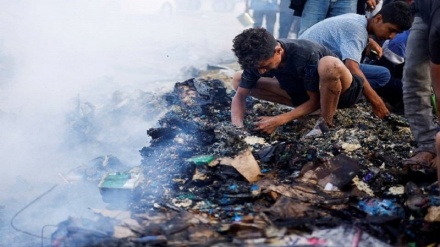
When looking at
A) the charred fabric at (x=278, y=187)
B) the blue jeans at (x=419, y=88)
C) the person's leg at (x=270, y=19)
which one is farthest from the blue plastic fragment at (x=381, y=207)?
the person's leg at (x=270, y=19)

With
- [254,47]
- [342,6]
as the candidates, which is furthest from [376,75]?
[254,47]

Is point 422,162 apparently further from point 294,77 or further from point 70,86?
point 70,86

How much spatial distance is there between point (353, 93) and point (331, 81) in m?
0.43

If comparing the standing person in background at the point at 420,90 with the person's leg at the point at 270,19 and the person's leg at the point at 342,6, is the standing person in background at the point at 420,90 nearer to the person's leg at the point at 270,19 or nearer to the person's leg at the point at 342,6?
the person's leg at the point at 342,6

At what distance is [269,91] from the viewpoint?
471cm

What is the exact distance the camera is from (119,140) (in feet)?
17.9

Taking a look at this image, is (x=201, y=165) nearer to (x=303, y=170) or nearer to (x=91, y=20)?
(x=303, y=170)

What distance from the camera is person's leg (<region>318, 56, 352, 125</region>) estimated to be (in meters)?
3.99

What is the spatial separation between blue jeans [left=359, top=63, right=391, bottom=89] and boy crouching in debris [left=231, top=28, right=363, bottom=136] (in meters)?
0.57

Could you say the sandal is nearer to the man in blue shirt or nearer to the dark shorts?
the dark shorts

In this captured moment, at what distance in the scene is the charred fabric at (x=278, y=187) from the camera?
248cm

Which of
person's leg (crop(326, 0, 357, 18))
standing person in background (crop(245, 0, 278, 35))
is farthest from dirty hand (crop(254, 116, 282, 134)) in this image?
standing person in background (crop(245, 0, 278, 35))

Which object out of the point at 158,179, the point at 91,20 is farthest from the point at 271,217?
the point at 91,20

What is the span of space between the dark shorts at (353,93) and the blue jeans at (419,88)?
56 centimetres
